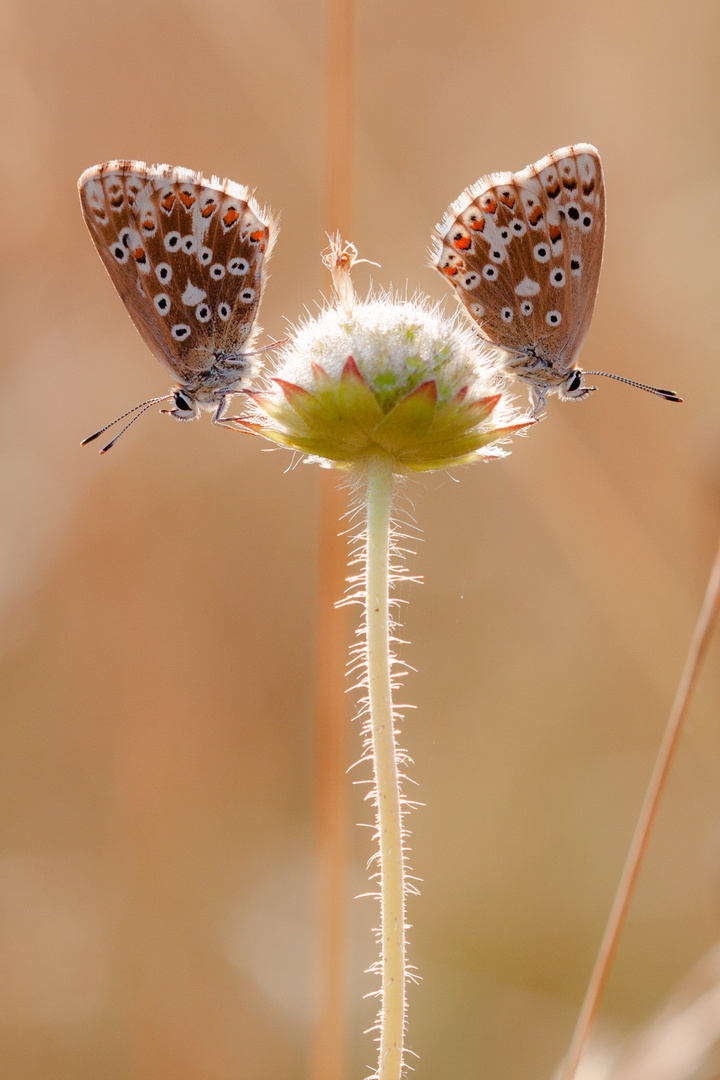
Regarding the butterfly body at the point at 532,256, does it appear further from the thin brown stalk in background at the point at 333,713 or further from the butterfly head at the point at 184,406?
the butterfly head at the point at 184,406

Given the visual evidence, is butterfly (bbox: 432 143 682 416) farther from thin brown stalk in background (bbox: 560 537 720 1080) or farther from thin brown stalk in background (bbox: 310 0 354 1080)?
thin brown stalk in background (bbox: 560 537 720 1080)

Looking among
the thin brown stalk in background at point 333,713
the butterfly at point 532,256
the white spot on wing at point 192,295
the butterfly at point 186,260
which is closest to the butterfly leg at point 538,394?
the butterfly at point 532,256

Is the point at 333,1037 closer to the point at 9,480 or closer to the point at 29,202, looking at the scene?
the point at 9,480

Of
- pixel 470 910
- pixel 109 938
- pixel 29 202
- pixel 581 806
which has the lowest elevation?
pixel 109 938

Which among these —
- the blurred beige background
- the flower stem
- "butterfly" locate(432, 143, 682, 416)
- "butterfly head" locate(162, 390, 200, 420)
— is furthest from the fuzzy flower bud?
the blurred beige background

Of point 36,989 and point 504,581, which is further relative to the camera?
point 504,581

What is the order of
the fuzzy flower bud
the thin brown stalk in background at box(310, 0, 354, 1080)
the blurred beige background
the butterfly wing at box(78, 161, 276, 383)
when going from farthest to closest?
the blurred beige background → the thin brown stalk in background at box(310, 0, 354, 1080) → the butterfly wing at box(78, 161, 276, 383) → the fuzzy flower bud

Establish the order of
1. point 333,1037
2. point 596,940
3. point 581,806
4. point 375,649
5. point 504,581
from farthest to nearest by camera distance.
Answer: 1. point 504,581
2. point 581,806
3. point 596,940
4. point 333,1037
5. point 375,649

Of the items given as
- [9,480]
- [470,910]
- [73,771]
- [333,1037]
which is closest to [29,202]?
[9,480]
